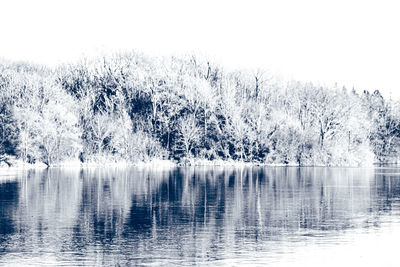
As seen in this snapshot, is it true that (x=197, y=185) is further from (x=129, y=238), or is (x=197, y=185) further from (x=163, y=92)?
(x=163, y=92)

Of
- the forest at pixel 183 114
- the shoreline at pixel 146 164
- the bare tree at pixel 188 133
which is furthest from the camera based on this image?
the bare tree at pixel 188 133

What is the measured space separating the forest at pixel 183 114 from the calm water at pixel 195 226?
1762 inches

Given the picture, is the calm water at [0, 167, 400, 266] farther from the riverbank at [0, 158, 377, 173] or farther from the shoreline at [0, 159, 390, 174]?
the shoreline at [0, 159, 390, 174]

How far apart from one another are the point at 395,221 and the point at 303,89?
92007 millimetres

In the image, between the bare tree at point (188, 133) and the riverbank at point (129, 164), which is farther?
the bare tree at point (188, 133)

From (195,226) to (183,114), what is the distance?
7700cm

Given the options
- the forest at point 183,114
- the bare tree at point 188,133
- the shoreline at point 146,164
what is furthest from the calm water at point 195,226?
the bare tree at point 188,133

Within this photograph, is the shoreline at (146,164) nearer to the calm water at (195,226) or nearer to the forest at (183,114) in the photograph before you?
the forest at (183,114)

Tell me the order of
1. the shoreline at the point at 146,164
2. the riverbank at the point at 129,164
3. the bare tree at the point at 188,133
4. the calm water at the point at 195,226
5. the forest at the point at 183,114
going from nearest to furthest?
the calm water at the point at 195,226 < the riverbank at the point at 129,164 < the shoreline at the point at 146,164 < the forest at the point at 183,114 < the bare tree at the point at 188,133

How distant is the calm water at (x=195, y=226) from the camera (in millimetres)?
23406

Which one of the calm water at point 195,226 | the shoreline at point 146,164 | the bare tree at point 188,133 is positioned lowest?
the calm water at point 195,226

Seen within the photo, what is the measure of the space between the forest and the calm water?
4475 centimetres

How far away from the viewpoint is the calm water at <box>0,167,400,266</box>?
23406 mm

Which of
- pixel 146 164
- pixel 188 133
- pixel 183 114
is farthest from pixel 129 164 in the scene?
pixel 183 114
